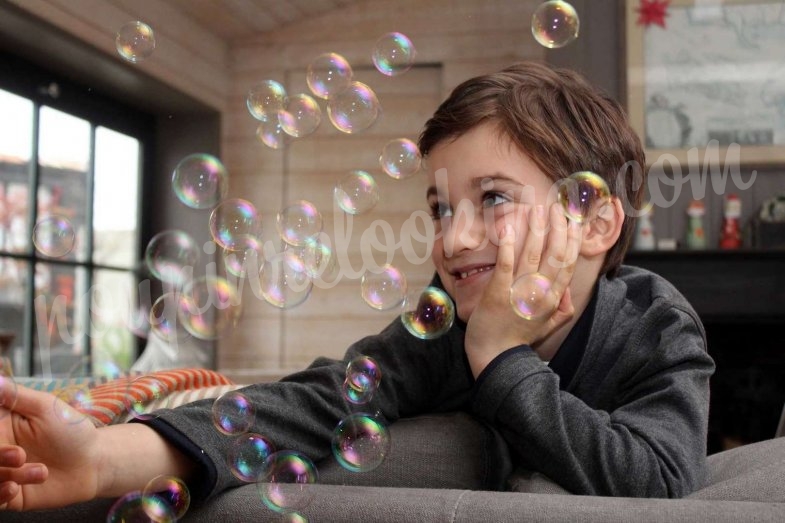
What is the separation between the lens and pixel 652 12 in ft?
11.3

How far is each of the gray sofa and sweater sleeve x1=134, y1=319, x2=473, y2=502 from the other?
3cm

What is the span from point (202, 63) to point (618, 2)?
1.82m

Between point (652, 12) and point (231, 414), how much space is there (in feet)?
10.1

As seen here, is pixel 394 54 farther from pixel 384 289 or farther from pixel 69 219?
pixel 69 219

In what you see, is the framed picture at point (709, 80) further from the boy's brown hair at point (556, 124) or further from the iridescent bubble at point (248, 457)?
the iridescent bubble at point (248, 457)

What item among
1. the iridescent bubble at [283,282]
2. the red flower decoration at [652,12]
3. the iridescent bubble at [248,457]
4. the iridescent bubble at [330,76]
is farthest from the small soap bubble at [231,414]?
the red flower decoration at [652,12]

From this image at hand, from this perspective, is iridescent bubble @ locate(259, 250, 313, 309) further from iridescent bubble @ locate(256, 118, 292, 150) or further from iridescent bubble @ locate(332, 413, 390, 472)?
iridescent bubble @ locate(332, 413, 390, 472)

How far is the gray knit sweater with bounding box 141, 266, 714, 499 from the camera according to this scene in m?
0.77

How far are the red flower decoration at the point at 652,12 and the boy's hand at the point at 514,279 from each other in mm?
2731

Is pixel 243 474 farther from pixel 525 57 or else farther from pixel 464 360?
pixel 525 57

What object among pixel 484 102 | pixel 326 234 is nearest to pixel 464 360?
pixel 484 102

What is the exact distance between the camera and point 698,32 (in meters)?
3.42

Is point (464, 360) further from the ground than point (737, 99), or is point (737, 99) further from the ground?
point (737, 99)

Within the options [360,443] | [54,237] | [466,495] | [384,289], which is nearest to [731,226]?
[384,289]
